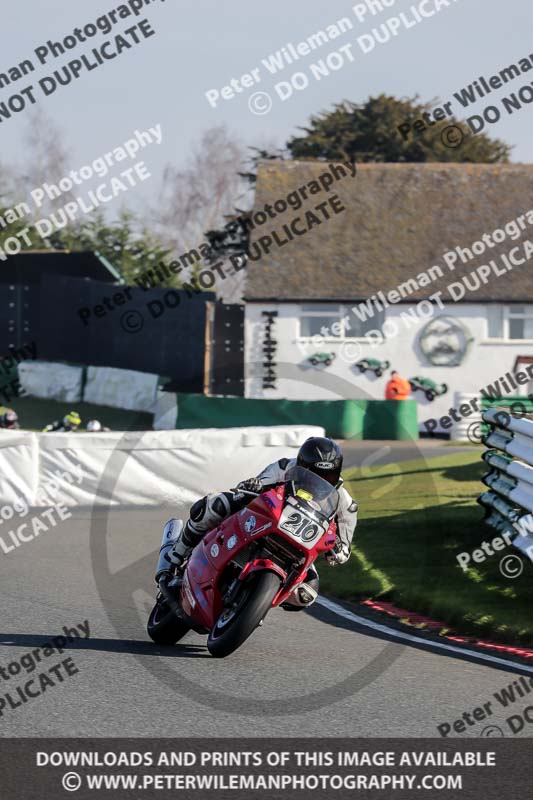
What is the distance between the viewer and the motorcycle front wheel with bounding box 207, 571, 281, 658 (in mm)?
7215

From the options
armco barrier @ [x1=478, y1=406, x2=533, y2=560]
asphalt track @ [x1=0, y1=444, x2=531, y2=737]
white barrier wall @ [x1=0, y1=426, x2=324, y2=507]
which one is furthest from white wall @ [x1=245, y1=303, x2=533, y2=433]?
asphalt track @ [x1=0, y1=444, x2=531, y2=737]

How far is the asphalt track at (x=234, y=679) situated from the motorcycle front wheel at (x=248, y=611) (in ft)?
0.64

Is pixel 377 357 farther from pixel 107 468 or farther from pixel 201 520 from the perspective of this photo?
pixel 201 520

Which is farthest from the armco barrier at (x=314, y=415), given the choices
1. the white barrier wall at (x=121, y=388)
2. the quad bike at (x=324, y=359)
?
the white barrier wall at (x=121, y=388)

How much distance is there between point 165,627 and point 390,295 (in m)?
29.6

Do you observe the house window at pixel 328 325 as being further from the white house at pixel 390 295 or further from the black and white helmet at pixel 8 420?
the black and white helmet at pixel 8 420

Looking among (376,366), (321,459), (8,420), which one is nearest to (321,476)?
(321,459)

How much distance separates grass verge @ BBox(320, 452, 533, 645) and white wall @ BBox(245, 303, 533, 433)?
1680 cm

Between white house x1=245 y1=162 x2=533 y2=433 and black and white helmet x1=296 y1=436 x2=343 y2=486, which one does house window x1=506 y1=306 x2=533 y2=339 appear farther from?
black and white helmet x1=296 y1=436 x2=343 y2=486

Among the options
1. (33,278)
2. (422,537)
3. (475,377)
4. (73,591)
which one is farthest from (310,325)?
(73,591)

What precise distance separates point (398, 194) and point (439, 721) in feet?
113

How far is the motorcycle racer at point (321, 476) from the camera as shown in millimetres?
7707
